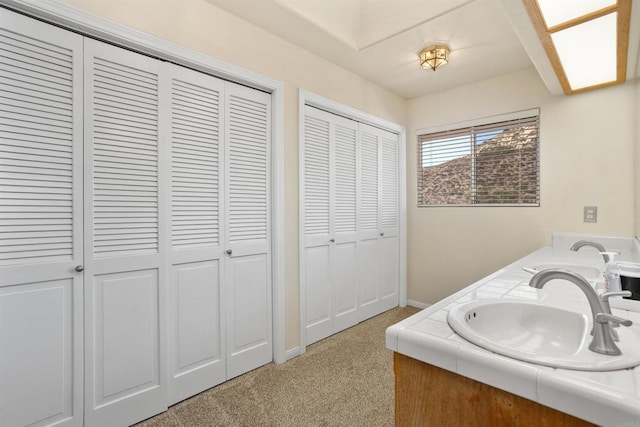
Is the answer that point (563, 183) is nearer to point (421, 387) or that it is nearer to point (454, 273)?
point (454, 273)

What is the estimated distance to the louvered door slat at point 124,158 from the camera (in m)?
1.58

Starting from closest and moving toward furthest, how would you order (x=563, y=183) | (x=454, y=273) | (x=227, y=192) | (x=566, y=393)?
1. (x=566, y=393)
2. (x=227, y=192)
3. (x=563, y=183)
4. (x=454, y=273)

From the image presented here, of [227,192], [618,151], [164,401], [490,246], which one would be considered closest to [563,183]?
[618,151]

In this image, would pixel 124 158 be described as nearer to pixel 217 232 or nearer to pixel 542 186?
pixel 217 232

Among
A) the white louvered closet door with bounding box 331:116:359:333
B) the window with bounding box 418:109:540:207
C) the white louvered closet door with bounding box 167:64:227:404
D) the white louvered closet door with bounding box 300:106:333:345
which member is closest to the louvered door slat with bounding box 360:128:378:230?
the white louvered closet door with bounding box 331:116:359:333

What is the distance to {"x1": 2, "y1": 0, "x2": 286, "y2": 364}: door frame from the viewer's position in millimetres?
1434

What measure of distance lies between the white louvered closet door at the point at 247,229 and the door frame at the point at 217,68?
47mm

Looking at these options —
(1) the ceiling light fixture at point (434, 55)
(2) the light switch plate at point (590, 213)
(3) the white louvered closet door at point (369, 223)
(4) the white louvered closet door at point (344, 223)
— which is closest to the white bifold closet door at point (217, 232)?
(4) the white louvered closet door at point (344, 223)

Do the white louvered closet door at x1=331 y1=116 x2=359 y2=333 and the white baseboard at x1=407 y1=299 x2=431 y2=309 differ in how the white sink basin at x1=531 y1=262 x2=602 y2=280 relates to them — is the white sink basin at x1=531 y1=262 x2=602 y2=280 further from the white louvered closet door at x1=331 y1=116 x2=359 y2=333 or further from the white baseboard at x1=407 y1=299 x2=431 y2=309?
the white baseboard at x1=407 y1=299 x2=431 y2=309

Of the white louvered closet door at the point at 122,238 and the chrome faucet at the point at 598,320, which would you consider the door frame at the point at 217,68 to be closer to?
the white louvered closet door at the point at 122,238

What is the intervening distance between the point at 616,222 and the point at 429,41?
1.99 meters

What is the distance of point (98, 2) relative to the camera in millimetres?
1532

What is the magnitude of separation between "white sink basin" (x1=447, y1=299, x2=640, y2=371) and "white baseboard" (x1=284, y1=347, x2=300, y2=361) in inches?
65.6

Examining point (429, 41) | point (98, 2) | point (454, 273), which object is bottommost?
point (454, 273)
